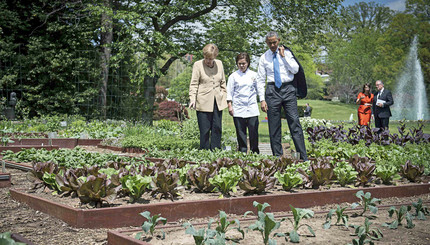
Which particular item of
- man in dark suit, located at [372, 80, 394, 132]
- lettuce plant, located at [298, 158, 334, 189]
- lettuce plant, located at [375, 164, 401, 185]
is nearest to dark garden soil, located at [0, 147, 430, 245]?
lettuce plant, located at [298, 158, 334, 189]

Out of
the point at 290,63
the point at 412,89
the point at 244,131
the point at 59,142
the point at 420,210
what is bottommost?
the point at 59,142

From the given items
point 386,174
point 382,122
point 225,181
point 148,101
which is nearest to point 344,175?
point 386,174

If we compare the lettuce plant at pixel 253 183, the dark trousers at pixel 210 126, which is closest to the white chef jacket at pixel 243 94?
the dark trousers at pixel 210 126

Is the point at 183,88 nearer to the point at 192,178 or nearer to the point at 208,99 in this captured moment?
the point at 208,99

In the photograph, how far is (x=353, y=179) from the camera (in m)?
4.22

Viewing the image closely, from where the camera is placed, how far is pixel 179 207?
310 centimetres

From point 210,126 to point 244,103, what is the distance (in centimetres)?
64

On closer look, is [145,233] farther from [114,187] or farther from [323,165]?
[323,165]

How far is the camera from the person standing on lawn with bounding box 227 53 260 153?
21.7 feet

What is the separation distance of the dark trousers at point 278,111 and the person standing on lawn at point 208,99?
2.73 feet

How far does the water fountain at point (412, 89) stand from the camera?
35.3m

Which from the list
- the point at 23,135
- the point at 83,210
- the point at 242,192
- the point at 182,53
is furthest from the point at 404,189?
the point at 182,53

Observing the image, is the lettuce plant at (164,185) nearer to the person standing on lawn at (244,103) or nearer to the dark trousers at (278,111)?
the dark trousers at (278,111)

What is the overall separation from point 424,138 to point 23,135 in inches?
314
